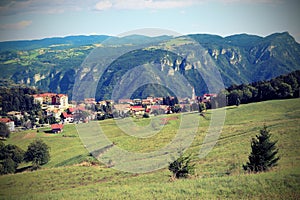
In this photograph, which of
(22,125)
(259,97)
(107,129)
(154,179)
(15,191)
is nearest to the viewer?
(154,179)

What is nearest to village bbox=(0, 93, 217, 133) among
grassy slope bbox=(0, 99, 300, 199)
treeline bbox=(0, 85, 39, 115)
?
treeline bbox=(0, 85, 39, 115)

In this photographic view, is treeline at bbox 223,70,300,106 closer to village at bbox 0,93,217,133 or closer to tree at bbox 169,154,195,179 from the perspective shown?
village at bbox 0,93,217,133

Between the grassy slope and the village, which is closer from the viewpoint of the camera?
the grassy slope

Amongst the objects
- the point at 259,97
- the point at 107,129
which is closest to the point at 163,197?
the point at 107,129

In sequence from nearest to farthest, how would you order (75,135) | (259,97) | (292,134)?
(292,134), (75,135), (259,97)

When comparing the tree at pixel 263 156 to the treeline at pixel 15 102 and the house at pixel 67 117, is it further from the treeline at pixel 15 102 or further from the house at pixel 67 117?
the treeline at pixel 15 102

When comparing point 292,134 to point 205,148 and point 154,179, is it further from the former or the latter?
point 154,179

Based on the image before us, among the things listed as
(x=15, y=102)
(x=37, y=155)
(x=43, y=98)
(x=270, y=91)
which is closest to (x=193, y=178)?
(x=37, y=155)

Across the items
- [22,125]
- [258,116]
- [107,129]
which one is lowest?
[22,125]
